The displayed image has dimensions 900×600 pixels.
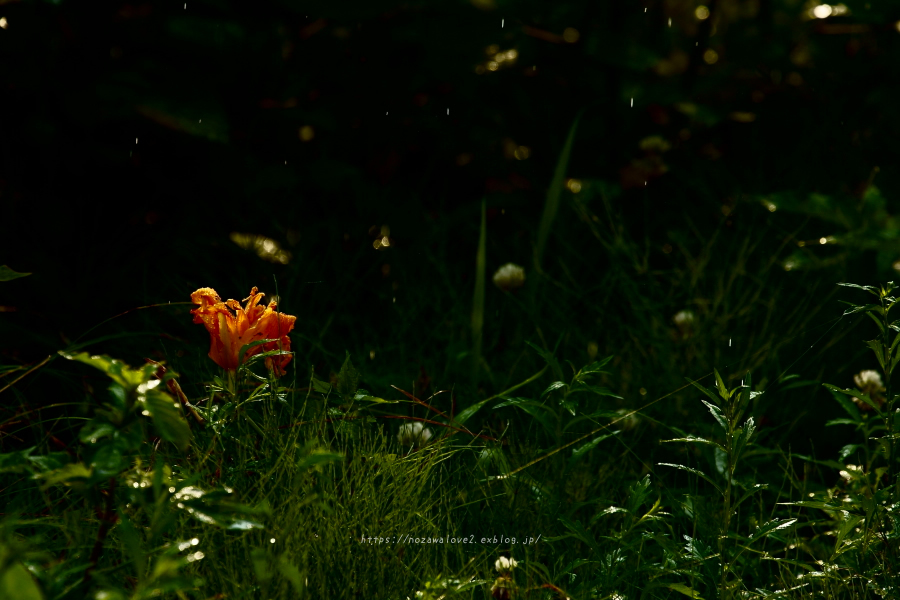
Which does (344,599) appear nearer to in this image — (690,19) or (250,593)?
(250,593)

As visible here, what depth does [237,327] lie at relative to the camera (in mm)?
1233

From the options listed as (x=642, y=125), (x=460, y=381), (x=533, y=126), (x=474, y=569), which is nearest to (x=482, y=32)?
(x=533, y=126)

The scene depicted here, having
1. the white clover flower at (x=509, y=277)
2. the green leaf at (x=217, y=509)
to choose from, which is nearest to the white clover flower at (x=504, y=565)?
the green leaf at (x=217, y=509)

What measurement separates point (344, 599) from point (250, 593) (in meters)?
0.12

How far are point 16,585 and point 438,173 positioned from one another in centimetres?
219

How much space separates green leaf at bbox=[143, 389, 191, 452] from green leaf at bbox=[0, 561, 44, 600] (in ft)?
0.70

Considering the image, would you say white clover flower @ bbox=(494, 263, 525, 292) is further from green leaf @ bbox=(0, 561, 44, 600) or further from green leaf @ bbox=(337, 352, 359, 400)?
green leaf @ bbox=(0, 561, 44, 600)

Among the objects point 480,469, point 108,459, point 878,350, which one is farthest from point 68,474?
point 878,350

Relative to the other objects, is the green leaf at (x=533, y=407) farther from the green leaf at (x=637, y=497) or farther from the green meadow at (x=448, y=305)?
the green leaf at (x=637, y=497)

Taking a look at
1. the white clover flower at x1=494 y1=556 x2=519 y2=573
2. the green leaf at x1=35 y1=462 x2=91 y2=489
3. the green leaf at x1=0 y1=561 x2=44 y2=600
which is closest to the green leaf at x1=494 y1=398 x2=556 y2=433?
the white clover flower at x1=494 y1=556 x2=519 y2=573

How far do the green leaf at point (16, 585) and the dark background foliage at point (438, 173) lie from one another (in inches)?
36.2

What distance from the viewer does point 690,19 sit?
326 cm

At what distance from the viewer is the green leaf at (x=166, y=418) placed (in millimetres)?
896

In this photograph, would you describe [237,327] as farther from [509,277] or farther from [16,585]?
[509,277]
